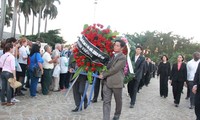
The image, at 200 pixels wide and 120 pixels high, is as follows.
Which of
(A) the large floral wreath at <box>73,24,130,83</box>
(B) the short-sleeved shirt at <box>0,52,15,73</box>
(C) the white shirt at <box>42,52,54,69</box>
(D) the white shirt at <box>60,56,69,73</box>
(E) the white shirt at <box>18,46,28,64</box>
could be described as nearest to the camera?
(A) the large floral wreath at <box>73,24,130,83</box>

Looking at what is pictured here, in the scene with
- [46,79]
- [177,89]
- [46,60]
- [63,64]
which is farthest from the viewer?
[63,64]

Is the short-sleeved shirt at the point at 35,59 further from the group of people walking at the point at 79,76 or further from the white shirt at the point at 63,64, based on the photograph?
the white shirt at the point at 63,64

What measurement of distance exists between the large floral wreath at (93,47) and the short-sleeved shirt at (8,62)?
175 centimetres

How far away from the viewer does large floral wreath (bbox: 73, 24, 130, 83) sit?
597cm

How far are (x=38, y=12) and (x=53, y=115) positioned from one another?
41897mm

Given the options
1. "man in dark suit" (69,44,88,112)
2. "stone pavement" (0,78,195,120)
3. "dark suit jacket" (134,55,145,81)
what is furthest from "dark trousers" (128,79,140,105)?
"man in dark suit" (69,44,88,112)

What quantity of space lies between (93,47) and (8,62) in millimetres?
2415

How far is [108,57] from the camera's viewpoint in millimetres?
6105

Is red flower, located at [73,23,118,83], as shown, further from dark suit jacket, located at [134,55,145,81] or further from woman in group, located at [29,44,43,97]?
woman in group, located at [29,44,43,97]

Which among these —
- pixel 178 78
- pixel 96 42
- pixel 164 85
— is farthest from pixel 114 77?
pixel 164 85

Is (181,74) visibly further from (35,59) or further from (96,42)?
(35,59)

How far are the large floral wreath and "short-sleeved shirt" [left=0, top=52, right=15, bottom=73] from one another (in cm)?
175

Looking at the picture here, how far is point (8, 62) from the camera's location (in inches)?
260

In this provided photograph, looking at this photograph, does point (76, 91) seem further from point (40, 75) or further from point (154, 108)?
point (154, 108)
